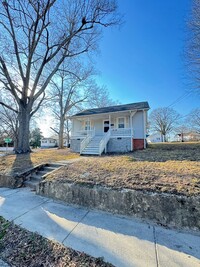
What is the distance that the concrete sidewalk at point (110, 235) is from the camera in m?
2.04

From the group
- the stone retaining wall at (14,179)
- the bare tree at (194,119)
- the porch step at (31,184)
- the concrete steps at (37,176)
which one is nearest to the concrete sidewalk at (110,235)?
the porch step at (31,184)

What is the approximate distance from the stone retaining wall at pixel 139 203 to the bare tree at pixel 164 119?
→ 136ft

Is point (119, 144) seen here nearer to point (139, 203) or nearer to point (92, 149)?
point (92, 149)

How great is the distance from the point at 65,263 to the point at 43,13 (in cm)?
1355

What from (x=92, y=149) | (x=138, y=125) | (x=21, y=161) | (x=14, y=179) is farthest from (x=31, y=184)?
(x=138, y=125)

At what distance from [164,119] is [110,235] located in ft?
141

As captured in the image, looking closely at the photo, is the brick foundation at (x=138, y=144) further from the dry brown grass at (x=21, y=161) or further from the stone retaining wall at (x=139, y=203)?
the stone retaining wall at (x=139, y=203)

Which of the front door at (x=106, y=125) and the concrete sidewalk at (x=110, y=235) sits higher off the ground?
the front door at (x=106, y=125)

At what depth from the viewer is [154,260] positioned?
1995 millimetres

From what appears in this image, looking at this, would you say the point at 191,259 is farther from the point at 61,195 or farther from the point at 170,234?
the point at 61,195

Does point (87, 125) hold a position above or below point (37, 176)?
above

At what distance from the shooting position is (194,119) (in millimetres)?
38375

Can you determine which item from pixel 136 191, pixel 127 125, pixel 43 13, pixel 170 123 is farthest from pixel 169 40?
pixel 170 123

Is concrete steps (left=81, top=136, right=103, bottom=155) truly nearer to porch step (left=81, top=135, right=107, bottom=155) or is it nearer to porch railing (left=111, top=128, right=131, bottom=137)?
porch step (left=81, top=135, right=107, bottom=155)
